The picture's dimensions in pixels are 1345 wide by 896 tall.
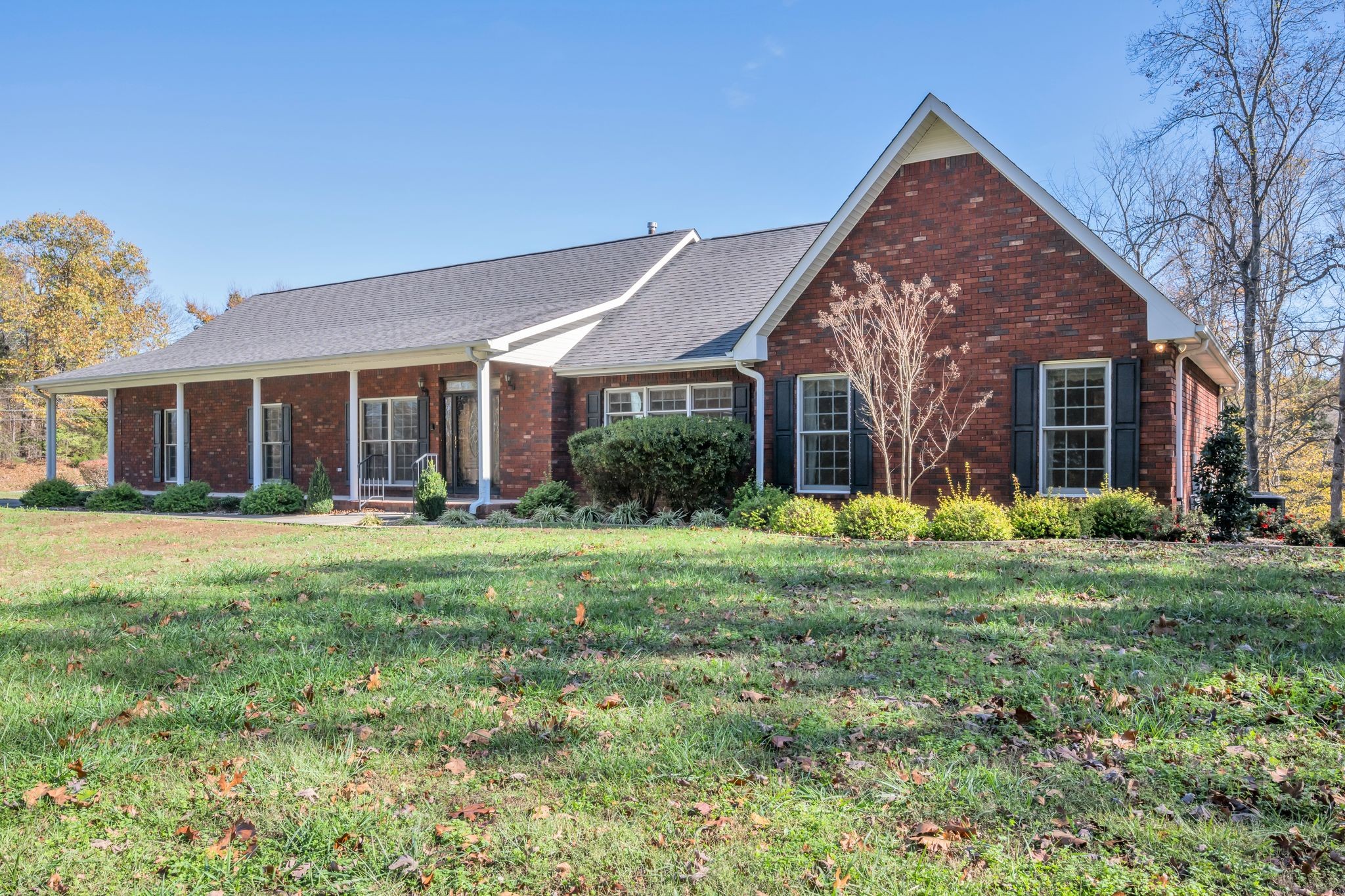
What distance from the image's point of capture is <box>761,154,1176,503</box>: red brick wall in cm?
1112

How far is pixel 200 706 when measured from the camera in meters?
4.00

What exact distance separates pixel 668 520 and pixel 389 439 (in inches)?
331

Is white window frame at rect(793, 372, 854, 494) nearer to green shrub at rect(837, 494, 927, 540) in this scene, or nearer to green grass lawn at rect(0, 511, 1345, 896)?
green shrub at rect(837, 494, 927, 540)

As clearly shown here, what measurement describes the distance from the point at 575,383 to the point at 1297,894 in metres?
14.6

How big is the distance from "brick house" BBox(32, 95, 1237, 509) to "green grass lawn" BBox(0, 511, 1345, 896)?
5.23 m

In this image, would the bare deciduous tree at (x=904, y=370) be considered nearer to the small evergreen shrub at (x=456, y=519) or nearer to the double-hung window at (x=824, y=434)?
the double-hung window at (x=824, y=434)

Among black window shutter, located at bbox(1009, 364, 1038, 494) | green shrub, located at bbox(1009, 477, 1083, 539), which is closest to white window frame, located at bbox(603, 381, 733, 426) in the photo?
black window shutter, located at bbox(1009, 364, 1038, 494)

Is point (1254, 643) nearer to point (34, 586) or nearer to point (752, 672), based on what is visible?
point (752, 672)

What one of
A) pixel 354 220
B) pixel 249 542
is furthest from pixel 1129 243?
pixel 354 220

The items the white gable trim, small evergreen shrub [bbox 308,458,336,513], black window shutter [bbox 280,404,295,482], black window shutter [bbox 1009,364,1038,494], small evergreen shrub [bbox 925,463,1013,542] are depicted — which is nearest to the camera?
small evergreen shrub [bbox 925,463,1013,542]

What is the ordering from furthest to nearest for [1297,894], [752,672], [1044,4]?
[1044,4] → [752,672] → [1297,894]

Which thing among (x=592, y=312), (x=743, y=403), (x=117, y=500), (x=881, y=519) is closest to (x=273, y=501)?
(x=117, y=500)

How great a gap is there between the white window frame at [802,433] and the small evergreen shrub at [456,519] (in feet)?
18.0

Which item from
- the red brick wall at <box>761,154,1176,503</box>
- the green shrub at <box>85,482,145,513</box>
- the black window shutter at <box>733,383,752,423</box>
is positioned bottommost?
the green shrub at <box>85,482,145,513</box>
